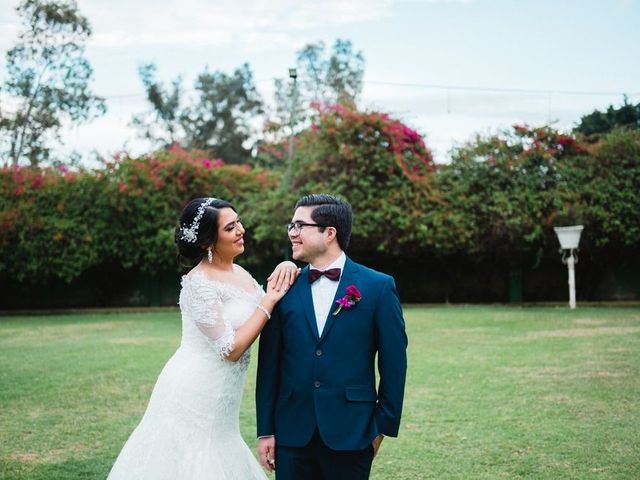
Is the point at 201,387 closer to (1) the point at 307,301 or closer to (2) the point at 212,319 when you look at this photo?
(2) the point at 212,319

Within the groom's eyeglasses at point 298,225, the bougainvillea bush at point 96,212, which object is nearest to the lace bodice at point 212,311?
the groom's eyeglasses at point 298,225

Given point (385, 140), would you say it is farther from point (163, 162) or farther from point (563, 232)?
point (163, 162)

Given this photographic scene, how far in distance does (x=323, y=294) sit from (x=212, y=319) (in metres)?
0.59

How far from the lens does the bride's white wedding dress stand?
3.63m

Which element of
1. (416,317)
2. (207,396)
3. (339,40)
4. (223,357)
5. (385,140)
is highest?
(339,40)

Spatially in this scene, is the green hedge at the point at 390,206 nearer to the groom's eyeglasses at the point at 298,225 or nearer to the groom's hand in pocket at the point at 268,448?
the groom's eyeglasses at the point at 298,225

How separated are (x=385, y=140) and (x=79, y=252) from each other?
33.6ft

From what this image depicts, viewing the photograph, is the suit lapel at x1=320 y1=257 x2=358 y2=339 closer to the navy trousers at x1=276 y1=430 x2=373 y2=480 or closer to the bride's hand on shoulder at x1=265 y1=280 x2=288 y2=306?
the bride's hand on shoulder at x1=265 y1=280 x2=288 y2=306

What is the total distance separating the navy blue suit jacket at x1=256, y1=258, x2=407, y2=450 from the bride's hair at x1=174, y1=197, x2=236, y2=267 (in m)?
0.71

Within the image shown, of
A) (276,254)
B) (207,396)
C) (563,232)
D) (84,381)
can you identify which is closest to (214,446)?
(207,396)

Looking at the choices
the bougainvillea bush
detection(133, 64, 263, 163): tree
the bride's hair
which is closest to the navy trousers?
the bride's hair

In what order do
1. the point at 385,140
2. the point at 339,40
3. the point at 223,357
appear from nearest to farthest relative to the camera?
1. the point at 223,357
2. the point at 385,140
3. the point at 339,40

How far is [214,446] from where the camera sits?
3732 millimetres

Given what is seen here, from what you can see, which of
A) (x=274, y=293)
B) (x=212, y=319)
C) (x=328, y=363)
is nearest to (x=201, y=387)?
(x=212, y=319)
